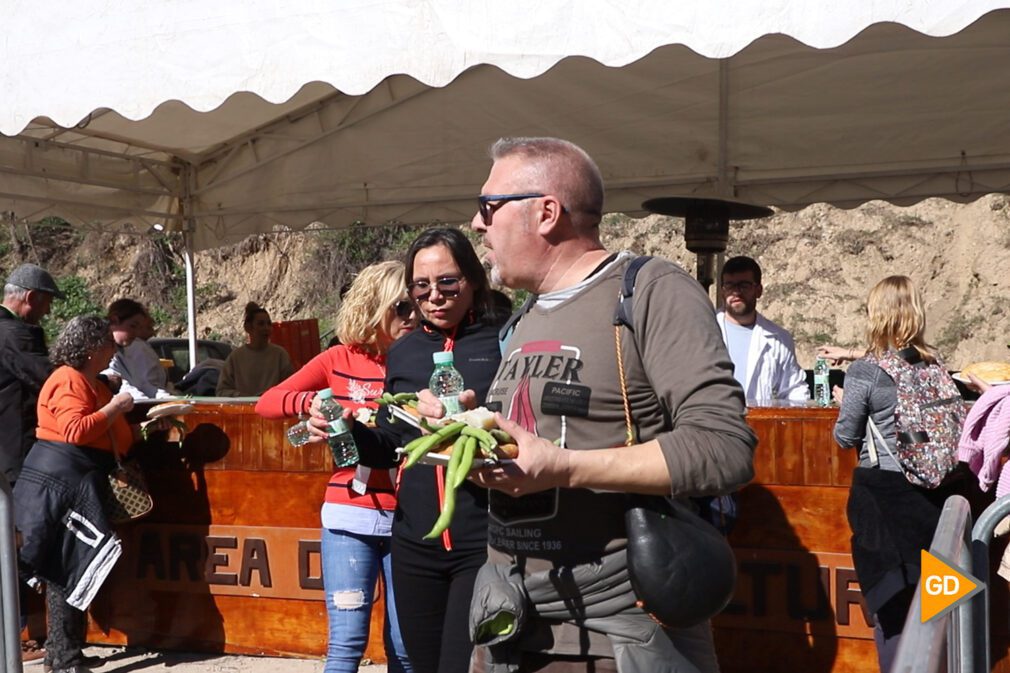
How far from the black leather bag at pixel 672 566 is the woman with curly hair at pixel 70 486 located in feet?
13.6

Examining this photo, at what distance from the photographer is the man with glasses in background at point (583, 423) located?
6.49ft

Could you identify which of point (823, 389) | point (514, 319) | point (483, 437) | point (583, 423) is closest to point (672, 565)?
point (583, 423)

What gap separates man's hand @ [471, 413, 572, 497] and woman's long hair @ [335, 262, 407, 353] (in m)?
2.17

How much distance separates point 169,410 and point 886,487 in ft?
11.8

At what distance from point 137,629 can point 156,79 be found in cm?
301

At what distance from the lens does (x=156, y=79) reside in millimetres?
5348

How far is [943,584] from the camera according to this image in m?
2.07

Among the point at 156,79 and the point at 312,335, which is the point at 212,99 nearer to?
the point at 156,79

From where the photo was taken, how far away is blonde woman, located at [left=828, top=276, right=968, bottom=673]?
4.72 meters

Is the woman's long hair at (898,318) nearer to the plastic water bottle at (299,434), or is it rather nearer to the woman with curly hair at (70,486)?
the plastic water bottle at (299,434)

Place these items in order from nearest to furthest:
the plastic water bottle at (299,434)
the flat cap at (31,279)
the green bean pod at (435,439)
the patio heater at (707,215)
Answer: the green bean pod at (435,439) → the plastic water bottle at (299,434) → the flat cap at (31,279) → the patio heater at (707,215)

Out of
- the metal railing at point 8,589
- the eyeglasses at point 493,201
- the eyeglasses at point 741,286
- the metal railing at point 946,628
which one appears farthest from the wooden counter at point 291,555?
the eyeglasses at point 493,201

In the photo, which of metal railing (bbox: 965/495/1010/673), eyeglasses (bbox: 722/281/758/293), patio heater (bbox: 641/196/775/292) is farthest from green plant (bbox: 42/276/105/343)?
metal railing (bbox: 965/495/1010/673)

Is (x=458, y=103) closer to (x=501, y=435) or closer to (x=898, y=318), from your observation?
(x=898, y=318)
